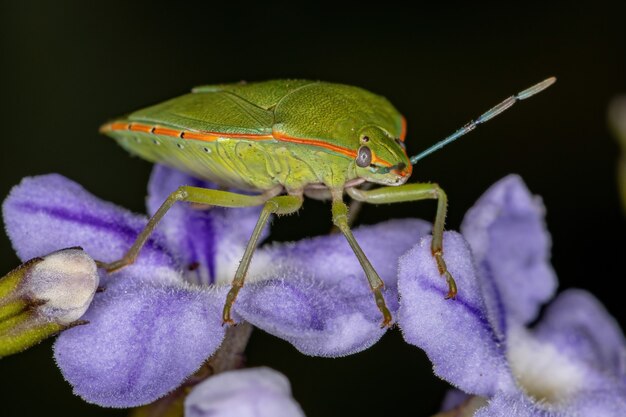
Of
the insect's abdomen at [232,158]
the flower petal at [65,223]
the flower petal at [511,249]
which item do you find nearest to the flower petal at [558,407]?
the flower petal at [511,249]

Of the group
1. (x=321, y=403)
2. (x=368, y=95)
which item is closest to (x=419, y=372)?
(x=321, y=403)

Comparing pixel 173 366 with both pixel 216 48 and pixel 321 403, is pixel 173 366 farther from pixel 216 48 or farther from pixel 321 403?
pixel 216 48

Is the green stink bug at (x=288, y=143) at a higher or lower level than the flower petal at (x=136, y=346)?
higher

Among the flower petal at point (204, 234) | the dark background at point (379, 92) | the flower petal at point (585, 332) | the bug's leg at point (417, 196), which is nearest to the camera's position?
the bug's leg at point (417, 196)

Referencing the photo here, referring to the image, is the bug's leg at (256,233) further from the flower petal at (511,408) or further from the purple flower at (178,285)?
the flower petal at (511,408)

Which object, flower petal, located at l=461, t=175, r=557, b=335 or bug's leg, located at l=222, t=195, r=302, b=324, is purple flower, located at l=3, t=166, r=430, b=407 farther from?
flower petal, located at l=461, t=175, r=557, b=335

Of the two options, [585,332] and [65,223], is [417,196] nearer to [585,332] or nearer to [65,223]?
[585,332]

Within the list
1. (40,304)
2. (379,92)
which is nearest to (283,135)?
(40,304)
